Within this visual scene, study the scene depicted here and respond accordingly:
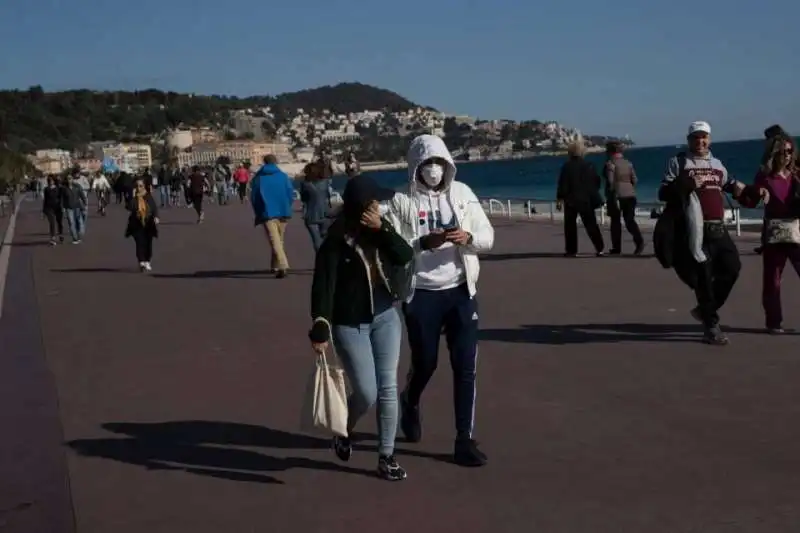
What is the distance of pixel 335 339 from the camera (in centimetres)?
543

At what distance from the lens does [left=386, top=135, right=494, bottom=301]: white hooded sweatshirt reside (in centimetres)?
558

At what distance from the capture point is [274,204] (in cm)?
1504

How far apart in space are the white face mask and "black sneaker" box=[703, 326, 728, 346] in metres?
3.73

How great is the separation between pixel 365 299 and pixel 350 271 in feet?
0.50

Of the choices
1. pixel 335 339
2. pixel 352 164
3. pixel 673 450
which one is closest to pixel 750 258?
pixel 352 164

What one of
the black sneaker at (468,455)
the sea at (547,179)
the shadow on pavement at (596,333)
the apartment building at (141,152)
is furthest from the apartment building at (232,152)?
the black sneaker at (468,455)

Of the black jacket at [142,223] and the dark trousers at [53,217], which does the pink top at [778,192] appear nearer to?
the black jacket at [142,223]

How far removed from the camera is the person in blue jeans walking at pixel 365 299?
5.29 m

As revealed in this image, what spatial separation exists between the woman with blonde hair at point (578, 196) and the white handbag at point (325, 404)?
34.9 feet

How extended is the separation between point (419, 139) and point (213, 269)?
11.1m

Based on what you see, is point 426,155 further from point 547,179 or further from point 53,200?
point 547,179

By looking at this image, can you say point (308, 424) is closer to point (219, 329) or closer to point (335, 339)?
point (335, 339)

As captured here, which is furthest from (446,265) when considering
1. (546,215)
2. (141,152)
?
(141,152)

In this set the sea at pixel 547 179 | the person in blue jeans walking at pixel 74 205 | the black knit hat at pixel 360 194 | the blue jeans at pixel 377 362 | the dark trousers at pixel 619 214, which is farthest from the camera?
the sea at pixel 547 179
